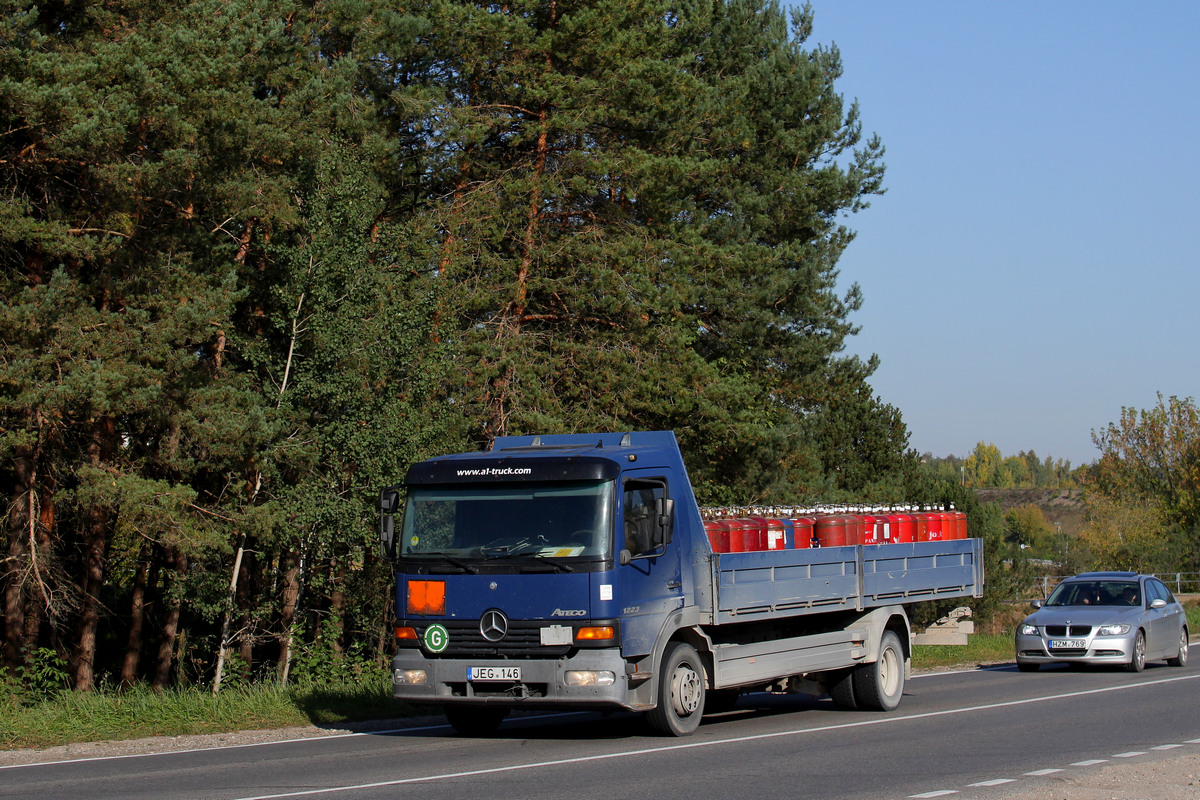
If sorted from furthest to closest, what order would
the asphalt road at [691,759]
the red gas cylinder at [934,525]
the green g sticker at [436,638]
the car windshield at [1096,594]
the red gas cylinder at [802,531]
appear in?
1. the car windshield at [1096,594]
2. the red gas cylinder at [934,525]
3. the red gas cylinder at [802,531]
4. the green g sticker at [436,638]
5. the asphalt road at [691,759]

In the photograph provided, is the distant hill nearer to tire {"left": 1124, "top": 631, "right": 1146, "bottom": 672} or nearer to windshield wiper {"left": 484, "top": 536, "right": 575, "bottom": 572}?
tire {"left": 1124, "top": 631, "right": 1146, "bottom": 672}

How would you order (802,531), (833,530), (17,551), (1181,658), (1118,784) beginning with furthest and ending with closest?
(1181,658), (17,551), (833,530), (802,531), (1118,784)

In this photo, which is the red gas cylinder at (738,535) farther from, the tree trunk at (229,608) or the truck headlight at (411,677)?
the tree trunk at (229,608)

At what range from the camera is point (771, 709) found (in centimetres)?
1555

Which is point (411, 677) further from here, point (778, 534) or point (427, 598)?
point (778, 534)

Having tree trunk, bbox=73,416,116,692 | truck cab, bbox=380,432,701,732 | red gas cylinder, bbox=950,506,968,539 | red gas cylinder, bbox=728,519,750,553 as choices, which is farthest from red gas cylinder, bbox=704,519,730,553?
tree trunk, bbox=73,416,116,692

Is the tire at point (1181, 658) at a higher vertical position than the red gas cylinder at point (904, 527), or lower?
lower

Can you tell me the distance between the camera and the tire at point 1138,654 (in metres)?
20.7

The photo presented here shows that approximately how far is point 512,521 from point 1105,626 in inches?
519

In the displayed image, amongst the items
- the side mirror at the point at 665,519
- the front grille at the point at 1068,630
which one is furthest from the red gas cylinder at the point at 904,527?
the front grille at the point at 1068,630

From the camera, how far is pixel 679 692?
474 inches

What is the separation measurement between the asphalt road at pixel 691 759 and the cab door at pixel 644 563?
3.58 ft

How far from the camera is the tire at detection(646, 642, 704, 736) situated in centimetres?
1185

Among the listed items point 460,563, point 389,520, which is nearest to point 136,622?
point 389,520
